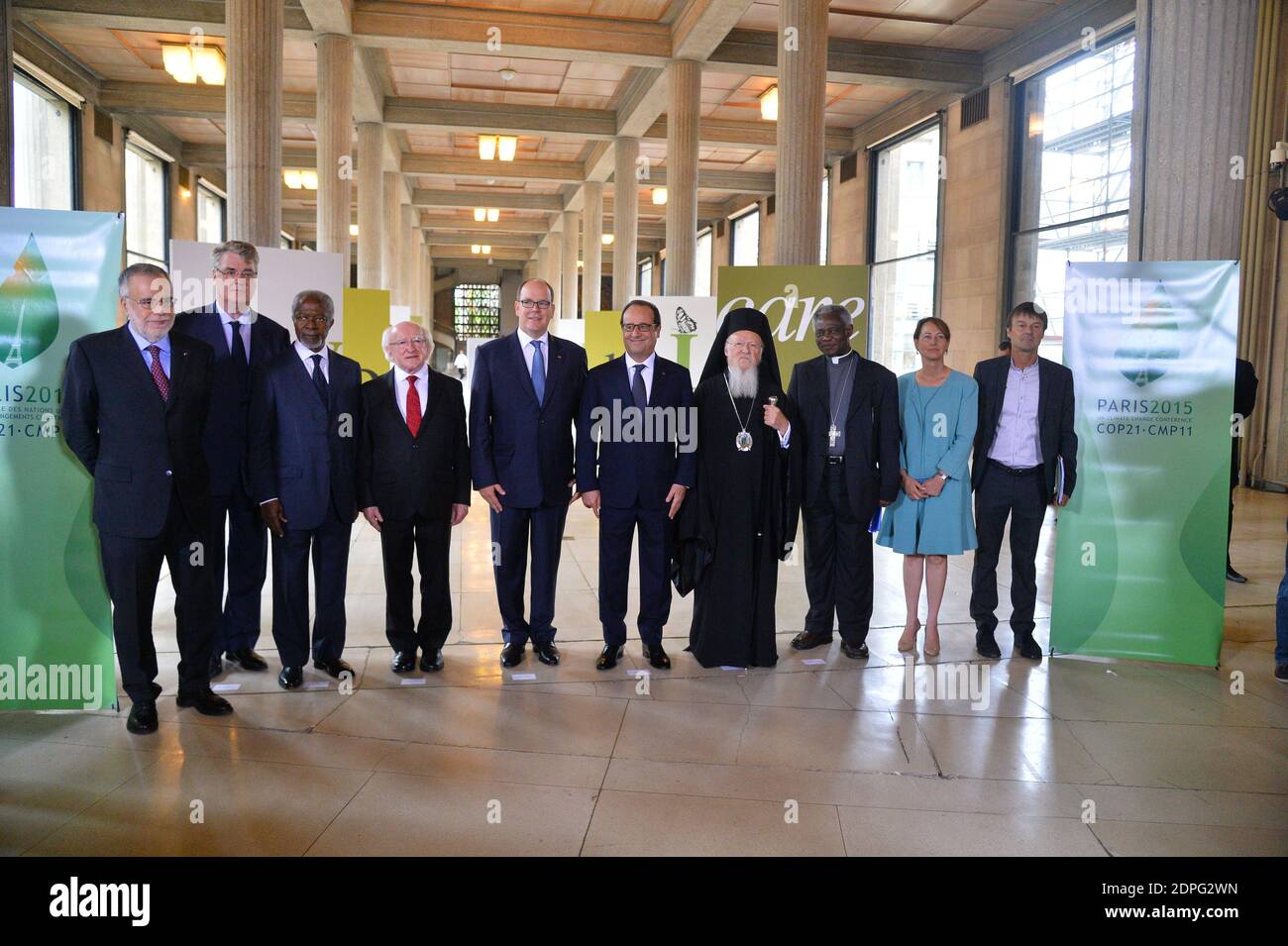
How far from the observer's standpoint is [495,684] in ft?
14.9

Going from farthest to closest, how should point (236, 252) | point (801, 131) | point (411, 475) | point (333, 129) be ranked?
point (333, 129), point (801, 131), point (411, 475), point (236, 252)

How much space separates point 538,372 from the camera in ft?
15.7

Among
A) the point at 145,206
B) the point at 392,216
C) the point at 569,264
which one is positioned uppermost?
the point at 392,216

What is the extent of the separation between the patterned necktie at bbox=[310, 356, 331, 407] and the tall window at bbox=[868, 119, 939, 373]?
1390 cm

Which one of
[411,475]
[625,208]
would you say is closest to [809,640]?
[411,475]

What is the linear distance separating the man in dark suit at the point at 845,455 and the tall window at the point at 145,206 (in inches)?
696

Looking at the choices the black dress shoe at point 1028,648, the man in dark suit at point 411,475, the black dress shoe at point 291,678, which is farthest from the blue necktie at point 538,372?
the black dress shoe at point 1028,648

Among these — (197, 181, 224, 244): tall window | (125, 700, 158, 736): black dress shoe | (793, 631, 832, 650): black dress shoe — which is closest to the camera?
(125, 700, 158, 736): black dress shoe

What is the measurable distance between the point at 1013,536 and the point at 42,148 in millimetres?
16508

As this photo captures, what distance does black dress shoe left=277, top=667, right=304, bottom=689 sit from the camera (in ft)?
14.5

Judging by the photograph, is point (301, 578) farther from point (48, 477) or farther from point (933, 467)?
point (933, 467)

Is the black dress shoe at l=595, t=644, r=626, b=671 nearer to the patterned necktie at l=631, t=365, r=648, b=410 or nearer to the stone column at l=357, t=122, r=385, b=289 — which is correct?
the patterned necktie at l=631, t=365, r=648, b=410

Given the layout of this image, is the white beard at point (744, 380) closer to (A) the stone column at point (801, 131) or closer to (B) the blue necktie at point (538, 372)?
(B) the blue necktie at point (538, 372)

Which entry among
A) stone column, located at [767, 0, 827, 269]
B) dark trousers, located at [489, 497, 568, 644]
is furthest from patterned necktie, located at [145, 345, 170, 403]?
stone column, located at [767, 0, 827, 269]
